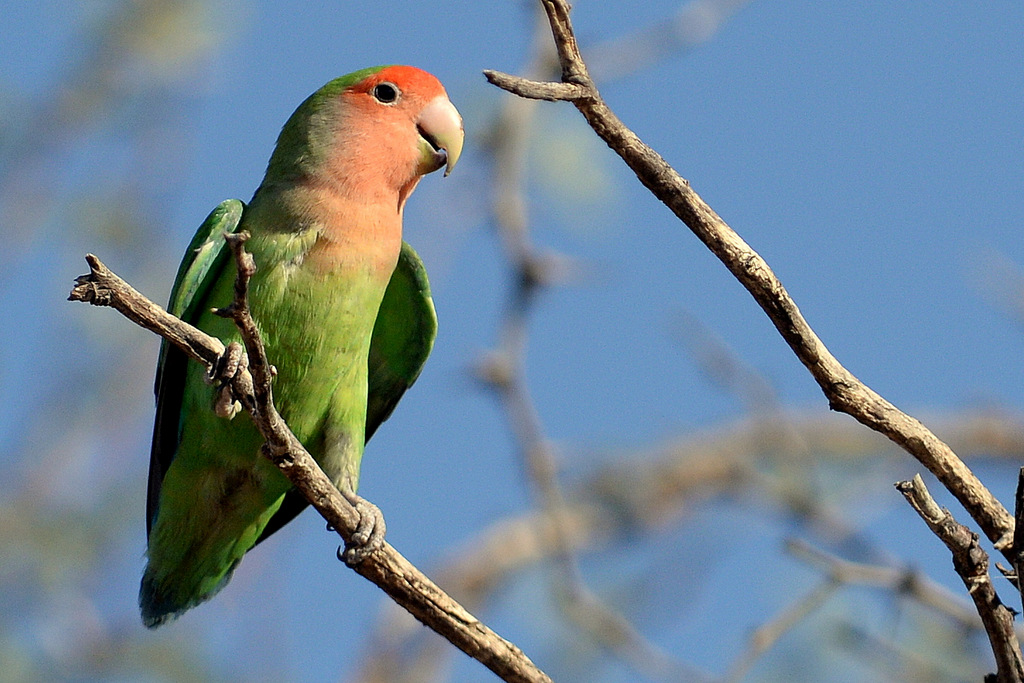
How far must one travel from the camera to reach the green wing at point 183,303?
4.41 m

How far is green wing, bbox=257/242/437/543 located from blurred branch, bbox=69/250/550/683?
4.99ft

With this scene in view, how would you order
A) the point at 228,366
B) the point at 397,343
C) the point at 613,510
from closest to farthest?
the point at 228,366, the point at 397,343, the point at 613,510

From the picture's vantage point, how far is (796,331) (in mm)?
2592

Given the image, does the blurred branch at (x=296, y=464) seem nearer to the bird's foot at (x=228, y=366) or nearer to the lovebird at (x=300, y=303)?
the bird's foot at (x=228, y=366)

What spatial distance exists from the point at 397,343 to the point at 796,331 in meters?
2.84

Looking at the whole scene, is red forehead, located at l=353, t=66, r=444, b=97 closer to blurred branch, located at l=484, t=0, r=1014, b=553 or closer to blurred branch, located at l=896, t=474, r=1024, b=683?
blurred branch, located at l=484, t=0, r=1014, b=553

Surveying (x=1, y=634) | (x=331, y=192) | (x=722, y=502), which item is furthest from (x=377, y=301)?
(x=1, y=634)

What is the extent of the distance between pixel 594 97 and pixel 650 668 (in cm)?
212

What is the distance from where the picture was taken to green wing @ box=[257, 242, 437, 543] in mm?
4984

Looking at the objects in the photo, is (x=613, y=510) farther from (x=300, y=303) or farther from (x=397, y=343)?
(x=300, y=303)

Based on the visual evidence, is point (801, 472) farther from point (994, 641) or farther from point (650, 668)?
point (994, 641)

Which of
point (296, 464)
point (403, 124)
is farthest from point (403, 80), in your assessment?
point (296, 464)

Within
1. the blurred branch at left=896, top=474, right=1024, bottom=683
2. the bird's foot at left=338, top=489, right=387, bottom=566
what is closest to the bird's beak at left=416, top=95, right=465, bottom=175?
the bird's foot at left=338, top=489, right=387, bottom=566

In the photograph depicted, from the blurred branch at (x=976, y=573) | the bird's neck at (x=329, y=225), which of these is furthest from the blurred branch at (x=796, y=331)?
the bird's neck at (x=329, y=225)
